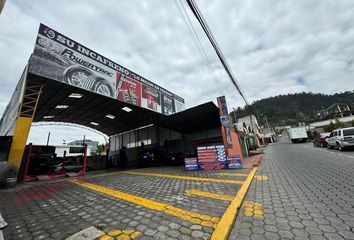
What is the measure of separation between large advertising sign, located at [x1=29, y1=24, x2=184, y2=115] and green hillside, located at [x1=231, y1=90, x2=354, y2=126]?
7286 cm

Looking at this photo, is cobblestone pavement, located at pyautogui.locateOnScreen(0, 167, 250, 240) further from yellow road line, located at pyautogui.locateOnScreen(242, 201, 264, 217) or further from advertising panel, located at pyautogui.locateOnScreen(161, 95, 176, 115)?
advertising panel, located at pyautogui.locateOnScreen(161, 95, 176, 115)

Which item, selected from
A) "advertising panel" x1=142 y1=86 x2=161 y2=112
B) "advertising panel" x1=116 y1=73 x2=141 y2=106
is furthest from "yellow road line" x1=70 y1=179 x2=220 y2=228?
"advertising panel" x1=142 y1=86 x2=161 y2=112

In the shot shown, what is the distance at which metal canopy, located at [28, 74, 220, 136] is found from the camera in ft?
37.4

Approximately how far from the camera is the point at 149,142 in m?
23.3

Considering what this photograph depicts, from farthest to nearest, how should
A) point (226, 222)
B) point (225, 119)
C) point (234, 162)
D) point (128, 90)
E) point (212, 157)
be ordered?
point (128, 90)
point (225, 119)
point (212, 157)
point (234, 162)
point (226, 222)

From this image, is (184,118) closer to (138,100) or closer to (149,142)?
(138,100)

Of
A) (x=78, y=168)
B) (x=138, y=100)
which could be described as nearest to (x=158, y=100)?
(x=138, y=100)

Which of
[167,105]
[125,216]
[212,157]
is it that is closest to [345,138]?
[212,157]

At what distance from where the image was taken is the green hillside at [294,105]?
82.0m

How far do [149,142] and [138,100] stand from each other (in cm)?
1111

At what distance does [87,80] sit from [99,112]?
289 inches

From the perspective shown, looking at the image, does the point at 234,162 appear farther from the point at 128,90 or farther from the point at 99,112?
the point at 99,112

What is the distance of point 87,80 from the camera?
33.7ft

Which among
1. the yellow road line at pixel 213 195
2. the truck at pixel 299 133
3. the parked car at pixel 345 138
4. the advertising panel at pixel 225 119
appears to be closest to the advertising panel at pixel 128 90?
the advertising panel at pixel 225 119
